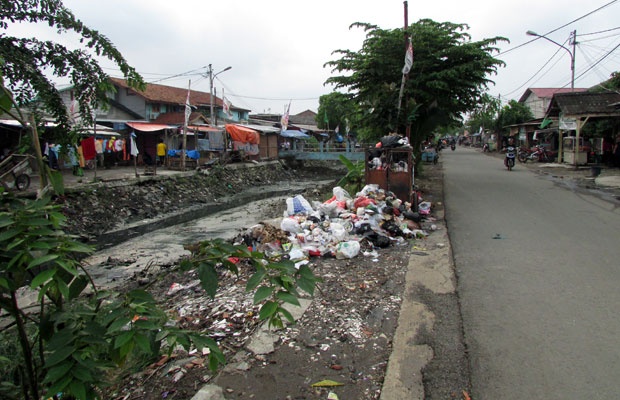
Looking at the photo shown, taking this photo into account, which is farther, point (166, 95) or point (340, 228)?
point (166, 95)

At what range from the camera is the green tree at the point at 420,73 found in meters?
13.1

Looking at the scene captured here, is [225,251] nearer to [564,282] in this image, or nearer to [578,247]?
[564,282]

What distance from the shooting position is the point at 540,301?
14.3 feet

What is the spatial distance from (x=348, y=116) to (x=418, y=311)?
13.2 metres

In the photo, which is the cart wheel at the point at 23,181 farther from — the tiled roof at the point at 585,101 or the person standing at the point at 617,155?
the person standing at the point at 617,155

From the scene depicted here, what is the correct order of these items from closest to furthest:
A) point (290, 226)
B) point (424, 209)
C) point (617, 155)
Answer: point (290, 226)
point (424, 209)
point (617, 155)

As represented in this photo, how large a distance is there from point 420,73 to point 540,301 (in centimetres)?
1054

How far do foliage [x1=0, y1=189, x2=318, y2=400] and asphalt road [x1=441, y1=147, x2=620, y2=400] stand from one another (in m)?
1.94

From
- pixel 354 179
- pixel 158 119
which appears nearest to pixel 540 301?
pixel 354 179

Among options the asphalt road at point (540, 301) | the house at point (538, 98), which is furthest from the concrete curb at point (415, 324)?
the house at point (538, 98)

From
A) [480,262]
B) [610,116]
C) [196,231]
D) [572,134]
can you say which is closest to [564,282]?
[480,262]

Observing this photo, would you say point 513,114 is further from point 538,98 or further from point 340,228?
point 340,228

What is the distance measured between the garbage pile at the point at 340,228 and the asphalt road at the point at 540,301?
1010 millimetres

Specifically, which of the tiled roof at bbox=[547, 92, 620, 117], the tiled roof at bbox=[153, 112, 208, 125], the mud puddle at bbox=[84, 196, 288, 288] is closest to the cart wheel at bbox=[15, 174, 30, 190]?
the mud puddle at bbox=[84, 196, 288, 288]
